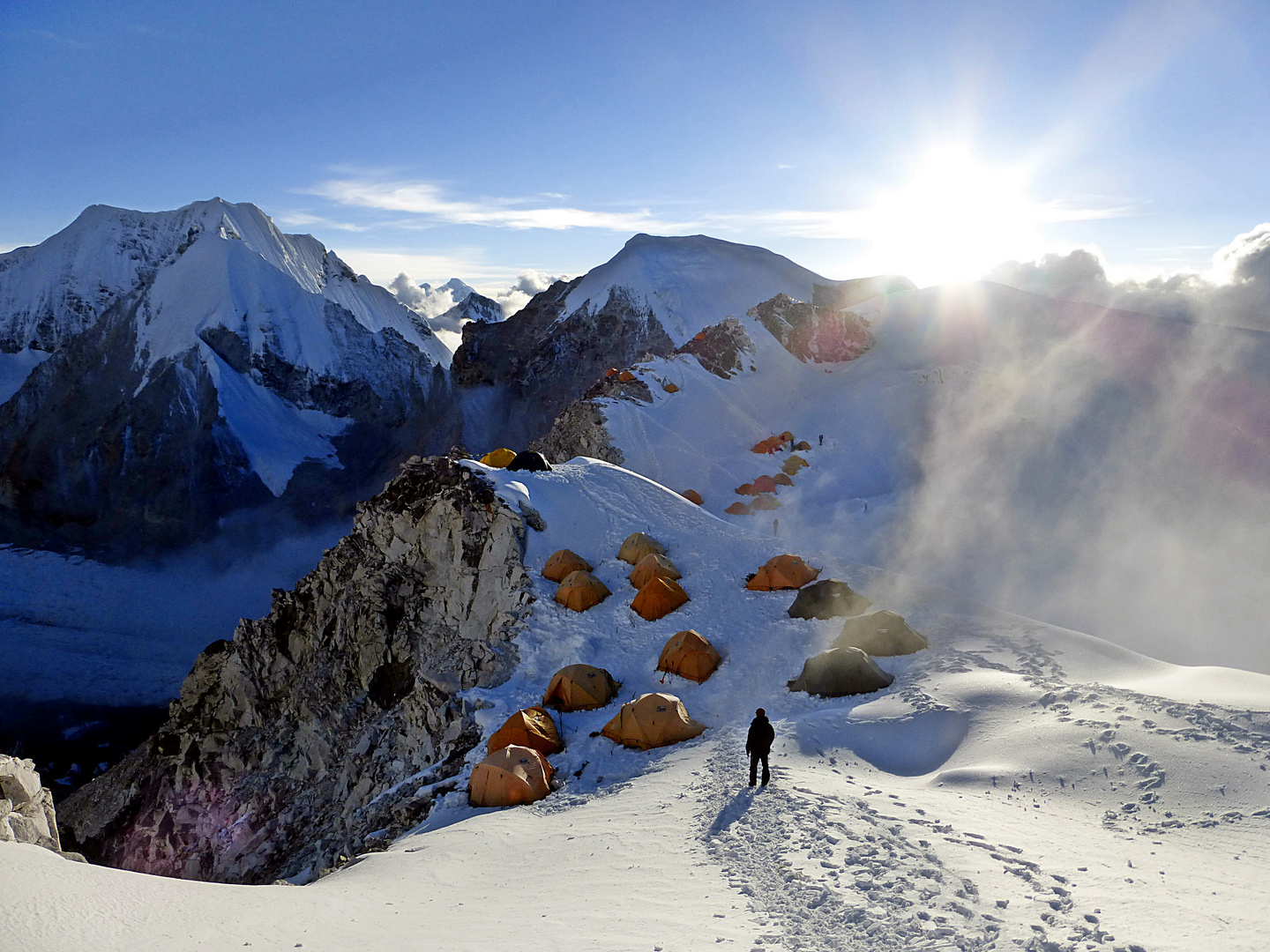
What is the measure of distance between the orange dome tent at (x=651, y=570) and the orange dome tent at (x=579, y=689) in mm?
4852

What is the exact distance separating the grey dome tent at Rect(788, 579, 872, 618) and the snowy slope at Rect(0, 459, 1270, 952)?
74 cm

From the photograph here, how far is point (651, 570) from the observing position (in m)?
25.1

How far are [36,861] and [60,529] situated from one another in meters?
115

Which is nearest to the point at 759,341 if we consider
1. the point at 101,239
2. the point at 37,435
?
the point at 37,435

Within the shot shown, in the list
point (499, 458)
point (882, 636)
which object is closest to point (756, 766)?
point (882, 636)

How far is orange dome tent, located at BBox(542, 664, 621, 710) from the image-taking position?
794 inches

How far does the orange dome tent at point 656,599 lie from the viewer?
2362cm

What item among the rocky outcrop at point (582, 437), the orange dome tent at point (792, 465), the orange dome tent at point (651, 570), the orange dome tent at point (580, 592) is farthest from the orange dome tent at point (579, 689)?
the orange dome tent at point (792, 465)

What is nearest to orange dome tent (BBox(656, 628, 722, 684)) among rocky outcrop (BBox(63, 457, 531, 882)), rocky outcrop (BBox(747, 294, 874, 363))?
rocky outcrop (BBox(63, 457, 531, 882))

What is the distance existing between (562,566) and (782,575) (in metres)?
8.07

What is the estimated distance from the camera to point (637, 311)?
9175 cm

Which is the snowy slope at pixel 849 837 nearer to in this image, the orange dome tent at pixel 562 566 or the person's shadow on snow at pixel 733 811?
the person's shadow on snow at pixel 733 811

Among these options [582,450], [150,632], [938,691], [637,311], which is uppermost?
[637,311]

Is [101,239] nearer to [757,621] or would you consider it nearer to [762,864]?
[757,621]
